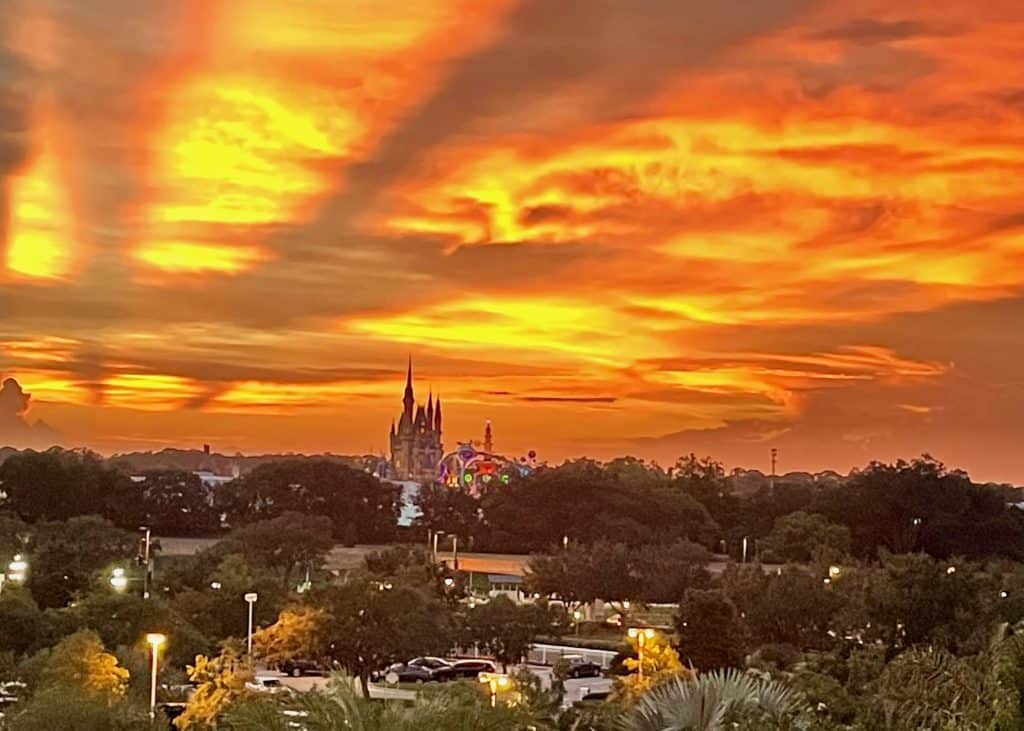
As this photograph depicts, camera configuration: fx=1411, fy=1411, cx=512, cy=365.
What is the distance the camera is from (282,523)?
5566 centimetres

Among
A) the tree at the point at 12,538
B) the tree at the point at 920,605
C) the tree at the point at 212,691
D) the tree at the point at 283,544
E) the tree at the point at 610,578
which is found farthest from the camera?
the tree at the point at 283,544

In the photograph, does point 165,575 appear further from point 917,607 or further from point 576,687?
point 917,607

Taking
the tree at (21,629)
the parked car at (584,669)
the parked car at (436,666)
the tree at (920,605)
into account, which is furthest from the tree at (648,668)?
the tree at (21,629)

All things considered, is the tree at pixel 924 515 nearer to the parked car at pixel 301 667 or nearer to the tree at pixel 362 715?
the parked car at pixel 301 667

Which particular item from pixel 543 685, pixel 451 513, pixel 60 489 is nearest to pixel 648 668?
pixel 543 685

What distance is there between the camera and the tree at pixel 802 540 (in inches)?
2256

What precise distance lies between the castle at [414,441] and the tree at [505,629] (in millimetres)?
126041

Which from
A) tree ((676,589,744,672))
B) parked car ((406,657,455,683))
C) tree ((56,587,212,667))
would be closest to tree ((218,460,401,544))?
parked car ((406,657,455,683))

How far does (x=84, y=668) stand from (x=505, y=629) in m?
14.7

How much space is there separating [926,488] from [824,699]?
58508 millimetres

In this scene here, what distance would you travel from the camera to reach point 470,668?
33969 millimetres

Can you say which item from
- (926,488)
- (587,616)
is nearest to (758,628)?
(587,616)

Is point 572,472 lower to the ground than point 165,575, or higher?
higher

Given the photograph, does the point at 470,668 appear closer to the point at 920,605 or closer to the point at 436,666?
the point at 436,666
